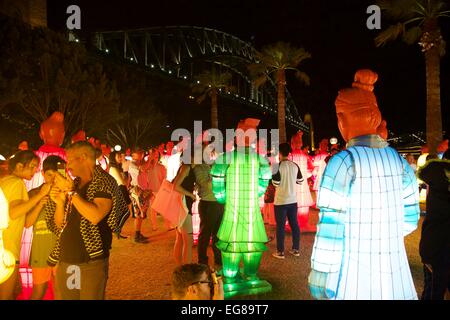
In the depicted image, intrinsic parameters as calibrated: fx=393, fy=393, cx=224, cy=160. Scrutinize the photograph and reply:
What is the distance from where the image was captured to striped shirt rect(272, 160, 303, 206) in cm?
662

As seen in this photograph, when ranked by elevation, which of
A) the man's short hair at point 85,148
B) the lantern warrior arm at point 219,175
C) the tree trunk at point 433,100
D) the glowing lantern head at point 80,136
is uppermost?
the tree trunk at point 433,100

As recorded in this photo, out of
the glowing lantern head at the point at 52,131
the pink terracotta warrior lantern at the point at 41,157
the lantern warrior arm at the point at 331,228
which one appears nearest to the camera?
the lantern warrior arm at the point at 331,228

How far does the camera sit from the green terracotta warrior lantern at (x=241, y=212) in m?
4.75

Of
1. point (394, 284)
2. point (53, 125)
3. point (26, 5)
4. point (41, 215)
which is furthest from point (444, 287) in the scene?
point (26, 5)

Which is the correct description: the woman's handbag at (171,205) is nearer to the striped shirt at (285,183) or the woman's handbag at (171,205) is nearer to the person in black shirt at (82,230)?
the striped shirt at (285,183)

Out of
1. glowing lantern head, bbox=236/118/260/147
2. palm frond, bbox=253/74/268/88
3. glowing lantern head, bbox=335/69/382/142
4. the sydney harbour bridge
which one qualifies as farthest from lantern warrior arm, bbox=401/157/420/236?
the sydney harbour bridge

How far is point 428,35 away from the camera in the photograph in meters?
13.3

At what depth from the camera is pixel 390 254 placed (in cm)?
259

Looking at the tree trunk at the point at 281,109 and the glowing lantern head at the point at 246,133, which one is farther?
the tree trunk at the point at 281,109

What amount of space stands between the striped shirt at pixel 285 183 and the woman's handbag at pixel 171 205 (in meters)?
1.80

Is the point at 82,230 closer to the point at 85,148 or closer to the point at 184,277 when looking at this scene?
the point at 85,148

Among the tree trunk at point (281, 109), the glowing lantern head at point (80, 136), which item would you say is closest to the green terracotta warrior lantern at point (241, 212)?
the glowing lantern head at point (80, 136)
